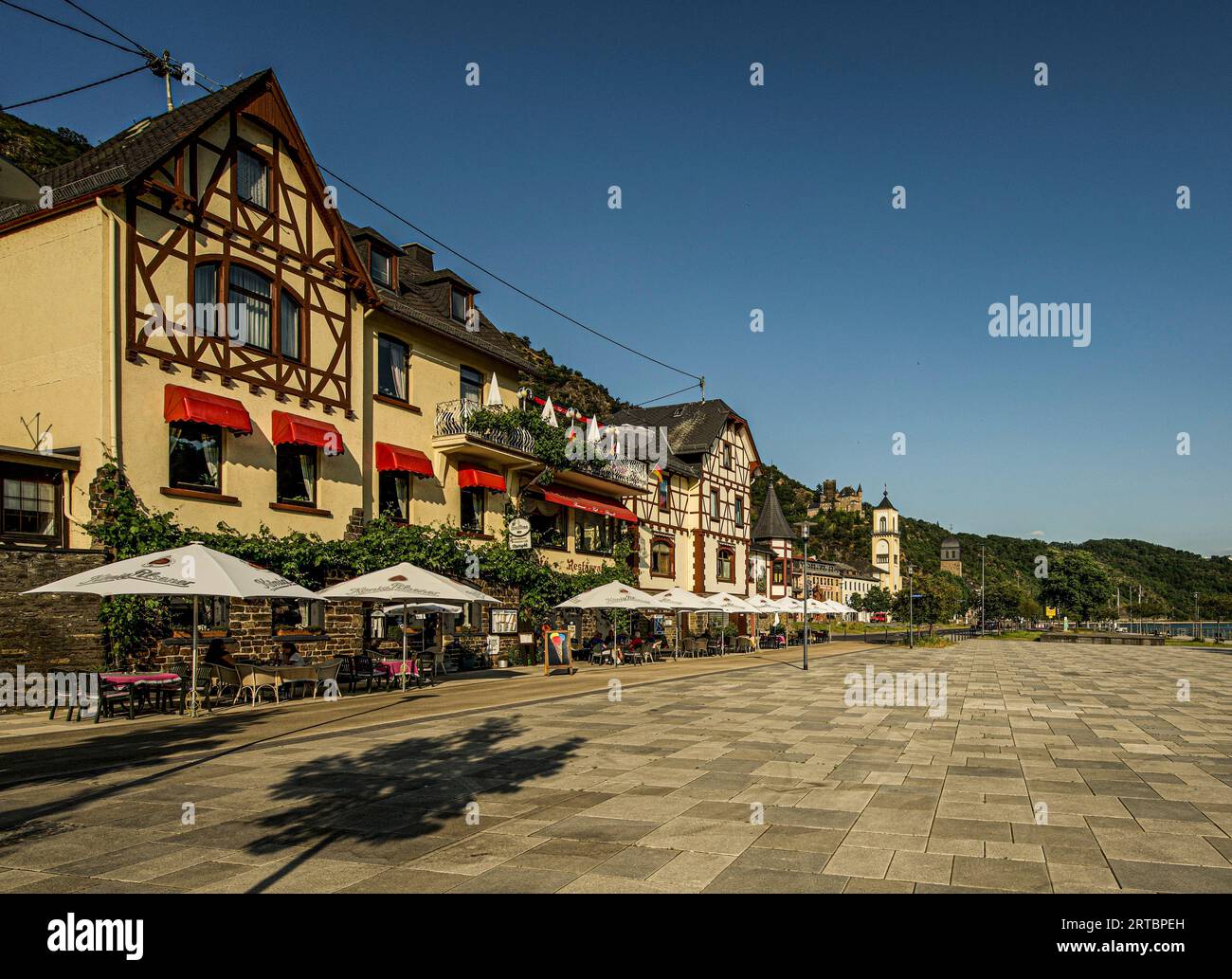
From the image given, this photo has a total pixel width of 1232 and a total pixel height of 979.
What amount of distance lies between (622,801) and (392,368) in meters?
19.2

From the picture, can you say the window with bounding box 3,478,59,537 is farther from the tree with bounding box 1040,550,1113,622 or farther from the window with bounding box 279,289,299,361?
the tree with bounding box 1040,550,1113,622

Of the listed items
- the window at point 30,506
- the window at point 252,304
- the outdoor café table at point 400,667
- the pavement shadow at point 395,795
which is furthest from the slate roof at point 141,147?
the pavement shadow at point 395,795

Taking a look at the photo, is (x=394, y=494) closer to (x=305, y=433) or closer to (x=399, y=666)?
(x=305, y=433)

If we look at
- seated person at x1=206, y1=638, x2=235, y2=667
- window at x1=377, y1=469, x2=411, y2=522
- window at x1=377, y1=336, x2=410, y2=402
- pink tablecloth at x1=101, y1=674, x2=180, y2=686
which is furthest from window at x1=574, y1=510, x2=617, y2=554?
pink tablecloth at x1=101, y1=674, x2=180, y2=686

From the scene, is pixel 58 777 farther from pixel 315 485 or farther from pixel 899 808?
pixel 315 485

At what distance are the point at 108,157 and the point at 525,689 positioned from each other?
14.9m

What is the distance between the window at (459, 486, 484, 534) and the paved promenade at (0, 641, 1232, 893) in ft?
40.4

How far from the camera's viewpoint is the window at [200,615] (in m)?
17.7

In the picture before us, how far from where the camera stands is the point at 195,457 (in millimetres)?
18766

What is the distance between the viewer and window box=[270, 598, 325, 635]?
2019 centimetres

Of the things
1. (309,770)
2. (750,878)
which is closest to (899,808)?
(750,878)

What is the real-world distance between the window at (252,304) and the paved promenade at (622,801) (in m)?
9.22

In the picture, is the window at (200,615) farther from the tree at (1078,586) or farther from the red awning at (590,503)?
the tree at (1078,586)
